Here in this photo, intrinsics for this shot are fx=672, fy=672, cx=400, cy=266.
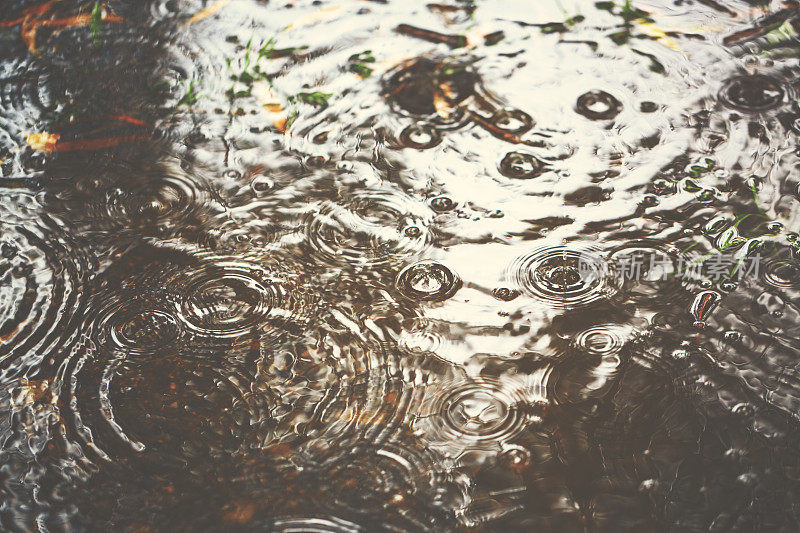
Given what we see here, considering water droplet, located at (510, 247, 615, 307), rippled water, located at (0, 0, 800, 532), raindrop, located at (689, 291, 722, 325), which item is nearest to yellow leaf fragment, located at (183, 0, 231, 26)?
rippled water, located at (0, 0, 800, 532)

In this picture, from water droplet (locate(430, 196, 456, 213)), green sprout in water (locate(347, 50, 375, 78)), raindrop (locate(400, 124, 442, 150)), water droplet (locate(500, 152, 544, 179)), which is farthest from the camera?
green sprout in water (locate(347, 50, 375, 78))

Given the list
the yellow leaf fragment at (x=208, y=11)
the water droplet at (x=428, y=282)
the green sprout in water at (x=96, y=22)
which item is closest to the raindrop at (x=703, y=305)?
the water droplet at (x=428, y=282)

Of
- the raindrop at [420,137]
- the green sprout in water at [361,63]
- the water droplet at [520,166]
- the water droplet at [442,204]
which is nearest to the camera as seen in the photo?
the water droplet at [442,204]

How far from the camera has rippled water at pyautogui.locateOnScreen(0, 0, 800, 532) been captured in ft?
5.28

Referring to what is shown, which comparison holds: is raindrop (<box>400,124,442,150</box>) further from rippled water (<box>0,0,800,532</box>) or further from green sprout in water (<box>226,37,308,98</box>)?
green sprout in water (<box>226,37,308,98</box>)

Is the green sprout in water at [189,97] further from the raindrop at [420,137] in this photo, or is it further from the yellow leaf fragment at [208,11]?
the raindrop at [420,137]

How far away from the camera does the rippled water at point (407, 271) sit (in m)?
1.61

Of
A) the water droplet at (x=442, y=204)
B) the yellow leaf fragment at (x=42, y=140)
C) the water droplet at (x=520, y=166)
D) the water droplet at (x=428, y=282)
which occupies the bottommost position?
the water droplet at (x=428, y=282)

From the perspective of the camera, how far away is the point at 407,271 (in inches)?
80.4

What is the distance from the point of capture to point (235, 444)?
1689 millimetres

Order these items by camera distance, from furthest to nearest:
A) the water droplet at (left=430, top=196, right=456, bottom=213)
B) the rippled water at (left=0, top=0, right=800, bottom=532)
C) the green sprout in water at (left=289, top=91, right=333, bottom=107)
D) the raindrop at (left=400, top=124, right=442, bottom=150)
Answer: the green sprout in water at (left=289, top=91, right=333, bottom=107) → the raindrop at (left=400, top=124, right=442, bottom=150) → the water droplet at (left=430, top=196, right=456, bottom=213) → the rippled water at (left=0, top=0, right=800, bottom=532)

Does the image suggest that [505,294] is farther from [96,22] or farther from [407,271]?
[96,22]

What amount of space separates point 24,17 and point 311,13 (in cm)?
134

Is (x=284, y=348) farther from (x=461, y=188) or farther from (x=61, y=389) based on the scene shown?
(x=461, y=188)
